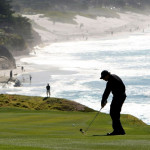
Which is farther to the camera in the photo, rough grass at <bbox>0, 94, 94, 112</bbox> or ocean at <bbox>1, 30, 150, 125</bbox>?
ocean at <bbox>1, 30, 150, 125</bbox>

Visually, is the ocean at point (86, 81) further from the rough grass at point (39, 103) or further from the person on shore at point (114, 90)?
the person on shore at point (114, 90)

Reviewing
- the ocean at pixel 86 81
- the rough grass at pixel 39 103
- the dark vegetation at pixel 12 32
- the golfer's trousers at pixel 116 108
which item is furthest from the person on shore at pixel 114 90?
the dark vegetation at pixel 12 32

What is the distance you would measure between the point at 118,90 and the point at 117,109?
54 cm

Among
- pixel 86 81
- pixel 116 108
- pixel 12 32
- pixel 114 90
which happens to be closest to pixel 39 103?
pixel 116 108

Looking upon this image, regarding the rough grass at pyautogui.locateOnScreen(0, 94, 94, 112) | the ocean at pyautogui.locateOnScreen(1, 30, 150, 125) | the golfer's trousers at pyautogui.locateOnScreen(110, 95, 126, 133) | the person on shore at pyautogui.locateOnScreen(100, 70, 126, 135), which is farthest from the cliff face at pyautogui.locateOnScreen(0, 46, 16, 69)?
the person on shore at pyautogui.locateOnScreen(100, 70, 126, 135)

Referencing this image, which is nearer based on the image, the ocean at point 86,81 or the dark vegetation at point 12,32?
the ocean at point 86,81

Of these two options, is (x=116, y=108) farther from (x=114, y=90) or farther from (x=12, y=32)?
(x=12, y=32)

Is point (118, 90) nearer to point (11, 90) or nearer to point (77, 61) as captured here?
point (11, 90)

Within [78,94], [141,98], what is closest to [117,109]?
[141,98]

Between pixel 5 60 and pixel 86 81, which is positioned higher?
pixel 5 60

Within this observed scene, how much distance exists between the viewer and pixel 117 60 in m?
125

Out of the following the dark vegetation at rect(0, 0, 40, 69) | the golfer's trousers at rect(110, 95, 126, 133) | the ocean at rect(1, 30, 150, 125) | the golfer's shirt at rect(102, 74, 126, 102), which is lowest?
the ocean at rect(1, 30, 150, 125)

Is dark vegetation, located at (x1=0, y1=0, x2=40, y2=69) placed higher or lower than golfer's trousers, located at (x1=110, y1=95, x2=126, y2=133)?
higher

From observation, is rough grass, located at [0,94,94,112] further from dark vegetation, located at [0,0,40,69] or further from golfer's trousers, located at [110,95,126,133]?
dark vegetation, located at [0,0,40,69]
